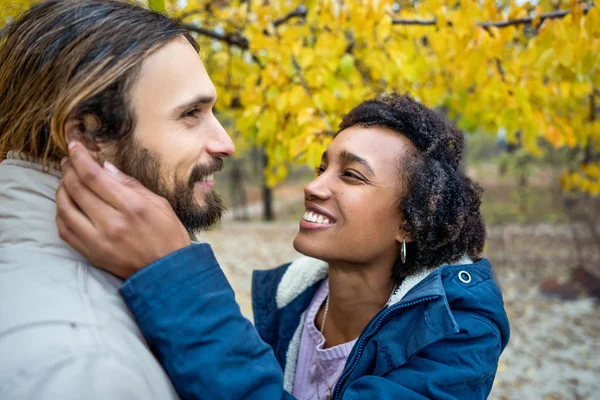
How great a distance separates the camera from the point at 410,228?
1.93 meters

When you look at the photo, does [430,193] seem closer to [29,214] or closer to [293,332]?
[293,332]

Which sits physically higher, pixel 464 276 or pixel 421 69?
pixel 421 69

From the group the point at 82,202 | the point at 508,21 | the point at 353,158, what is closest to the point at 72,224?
the point at 82,202

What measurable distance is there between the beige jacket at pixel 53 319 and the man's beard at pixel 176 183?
0.20m

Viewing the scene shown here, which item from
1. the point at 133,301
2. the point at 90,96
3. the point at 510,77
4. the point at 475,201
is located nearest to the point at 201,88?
the point at 90,96

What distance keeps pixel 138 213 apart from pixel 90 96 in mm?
351

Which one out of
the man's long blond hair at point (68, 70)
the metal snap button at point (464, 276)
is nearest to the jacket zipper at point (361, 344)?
the metal snap button at point (464, 276)

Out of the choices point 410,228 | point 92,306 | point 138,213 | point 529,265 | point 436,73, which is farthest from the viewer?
point 529,265

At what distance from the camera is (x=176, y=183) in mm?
1314

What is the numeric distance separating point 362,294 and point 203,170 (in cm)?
101

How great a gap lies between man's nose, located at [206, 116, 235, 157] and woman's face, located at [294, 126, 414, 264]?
1.87 feet

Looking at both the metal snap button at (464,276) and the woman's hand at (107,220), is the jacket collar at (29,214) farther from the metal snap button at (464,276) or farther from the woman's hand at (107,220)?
the metal snap button at (464,276)

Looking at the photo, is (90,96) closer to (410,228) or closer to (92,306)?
(92,306)

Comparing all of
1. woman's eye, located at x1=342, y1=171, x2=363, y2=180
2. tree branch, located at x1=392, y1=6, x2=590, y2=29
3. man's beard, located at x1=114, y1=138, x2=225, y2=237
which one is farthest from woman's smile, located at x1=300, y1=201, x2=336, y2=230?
tree branch, located at x1=392, y1=6, x2=590, y2=29
